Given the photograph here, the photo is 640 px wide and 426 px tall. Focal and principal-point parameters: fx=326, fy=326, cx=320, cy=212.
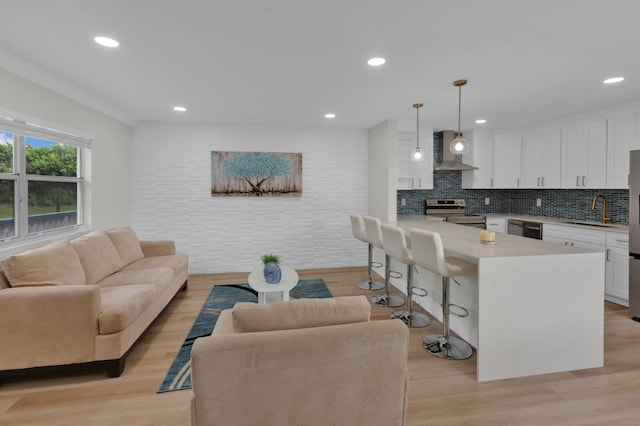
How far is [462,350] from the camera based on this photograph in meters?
2.82

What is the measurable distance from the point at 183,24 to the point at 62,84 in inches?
80.8

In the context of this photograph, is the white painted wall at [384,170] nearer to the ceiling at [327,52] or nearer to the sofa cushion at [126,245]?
the ceiling at [327,52]

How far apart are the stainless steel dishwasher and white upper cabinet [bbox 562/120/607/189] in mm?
738

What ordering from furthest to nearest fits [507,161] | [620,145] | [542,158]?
[507,161] < [542,158] < [620,145]

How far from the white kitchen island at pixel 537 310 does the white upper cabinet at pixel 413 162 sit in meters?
3.06

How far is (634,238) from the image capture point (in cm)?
357

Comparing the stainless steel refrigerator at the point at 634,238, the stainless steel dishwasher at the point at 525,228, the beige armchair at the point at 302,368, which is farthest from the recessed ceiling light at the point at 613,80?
the beige armchair at the point at 302,368

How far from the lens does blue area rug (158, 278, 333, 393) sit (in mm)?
2438

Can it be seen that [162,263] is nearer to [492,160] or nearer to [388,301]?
[388,301]

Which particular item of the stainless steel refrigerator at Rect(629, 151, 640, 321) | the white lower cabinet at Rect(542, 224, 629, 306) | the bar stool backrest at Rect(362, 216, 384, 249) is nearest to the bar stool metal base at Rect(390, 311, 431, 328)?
the bar stool backrest at Rect(362, 216, 384, 249)

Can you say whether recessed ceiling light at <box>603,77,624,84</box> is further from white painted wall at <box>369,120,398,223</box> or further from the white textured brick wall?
the white textured brick wall

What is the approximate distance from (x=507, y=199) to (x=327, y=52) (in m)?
5.21

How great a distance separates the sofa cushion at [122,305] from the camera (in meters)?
2.42

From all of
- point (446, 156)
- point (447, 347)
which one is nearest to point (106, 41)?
point (447, 347)
